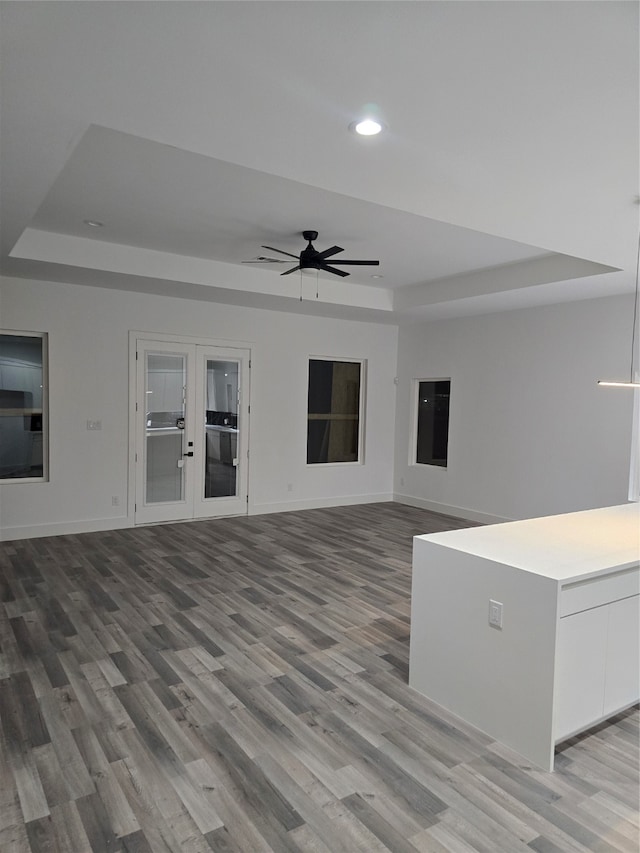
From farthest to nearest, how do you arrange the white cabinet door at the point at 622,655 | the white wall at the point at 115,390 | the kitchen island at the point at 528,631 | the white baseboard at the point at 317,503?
the white baseboard at the point at 317,503
the white wall at the point at 115,390
the white cabinet door at the point at 622,655
the kitchen island at the point at 528,631

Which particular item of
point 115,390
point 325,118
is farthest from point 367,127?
point 115,390

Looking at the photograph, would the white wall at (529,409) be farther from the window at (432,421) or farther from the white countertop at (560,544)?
the white countertop at (560,544)

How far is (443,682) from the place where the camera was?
284 cm

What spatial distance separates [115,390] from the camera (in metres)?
6.33

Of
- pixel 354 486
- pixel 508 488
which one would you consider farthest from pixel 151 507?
pixel 508 488

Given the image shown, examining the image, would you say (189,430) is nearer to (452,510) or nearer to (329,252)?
(329,252)

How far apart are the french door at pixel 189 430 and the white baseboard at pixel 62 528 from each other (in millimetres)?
263

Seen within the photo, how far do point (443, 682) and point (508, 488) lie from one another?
4516 millimetres

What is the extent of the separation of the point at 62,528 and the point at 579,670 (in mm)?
5390

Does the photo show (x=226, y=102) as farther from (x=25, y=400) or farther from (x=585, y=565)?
(x=25, y=400)

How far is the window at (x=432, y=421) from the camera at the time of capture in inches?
316

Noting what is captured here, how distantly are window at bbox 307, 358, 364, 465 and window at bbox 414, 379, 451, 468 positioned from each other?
3.04ft

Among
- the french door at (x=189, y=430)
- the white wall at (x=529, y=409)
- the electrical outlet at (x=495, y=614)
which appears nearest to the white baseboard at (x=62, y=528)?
the french door at (x=189, y=430)

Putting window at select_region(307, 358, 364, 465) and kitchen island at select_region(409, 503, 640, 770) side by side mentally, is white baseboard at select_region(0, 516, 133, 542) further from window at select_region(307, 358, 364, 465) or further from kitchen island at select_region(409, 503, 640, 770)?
kitchen island at select_region(409, 503, 640, 770)
